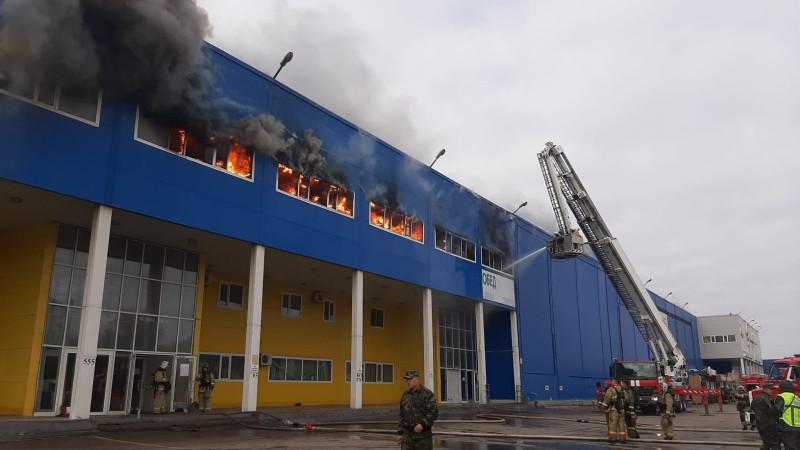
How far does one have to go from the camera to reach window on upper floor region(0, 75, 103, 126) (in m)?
16.2

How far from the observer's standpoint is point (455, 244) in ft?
119

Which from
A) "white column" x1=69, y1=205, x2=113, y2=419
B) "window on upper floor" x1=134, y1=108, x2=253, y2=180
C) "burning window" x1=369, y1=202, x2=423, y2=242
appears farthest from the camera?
"burning window" x1=369, y1=202, x2=423, y2=242

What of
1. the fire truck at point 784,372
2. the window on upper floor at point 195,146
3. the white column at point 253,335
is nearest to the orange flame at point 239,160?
the window on upper floor at point 195,146

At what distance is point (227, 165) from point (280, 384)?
13309 mm

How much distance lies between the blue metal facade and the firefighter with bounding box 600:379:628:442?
529 inches

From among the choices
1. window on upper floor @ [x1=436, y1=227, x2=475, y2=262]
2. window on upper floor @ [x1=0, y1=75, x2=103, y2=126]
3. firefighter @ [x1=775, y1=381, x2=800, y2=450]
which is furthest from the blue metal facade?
firefighter @ [x1=775, y1=381, x2=800, y2=450]

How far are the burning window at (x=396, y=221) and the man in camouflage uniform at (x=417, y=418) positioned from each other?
66.4 ft

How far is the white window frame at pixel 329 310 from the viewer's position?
3366cm

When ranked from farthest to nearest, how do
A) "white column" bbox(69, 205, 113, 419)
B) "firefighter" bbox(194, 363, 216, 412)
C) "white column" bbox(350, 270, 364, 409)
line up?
"white column" bbox(350, 270, 364, 409), "firefighter" bbox(194, 363, 216, 412), "white column" bbox(69, 205, 113, 419)

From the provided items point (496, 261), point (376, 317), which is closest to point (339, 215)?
point (376, 317)

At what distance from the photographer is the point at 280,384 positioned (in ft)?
99.3

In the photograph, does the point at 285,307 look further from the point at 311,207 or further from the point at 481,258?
the point at 481,258

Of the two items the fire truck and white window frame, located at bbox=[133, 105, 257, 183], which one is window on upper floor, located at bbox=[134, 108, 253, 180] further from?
the fire truck

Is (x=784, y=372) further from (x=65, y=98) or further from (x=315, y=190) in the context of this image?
(x=65, y=98)
